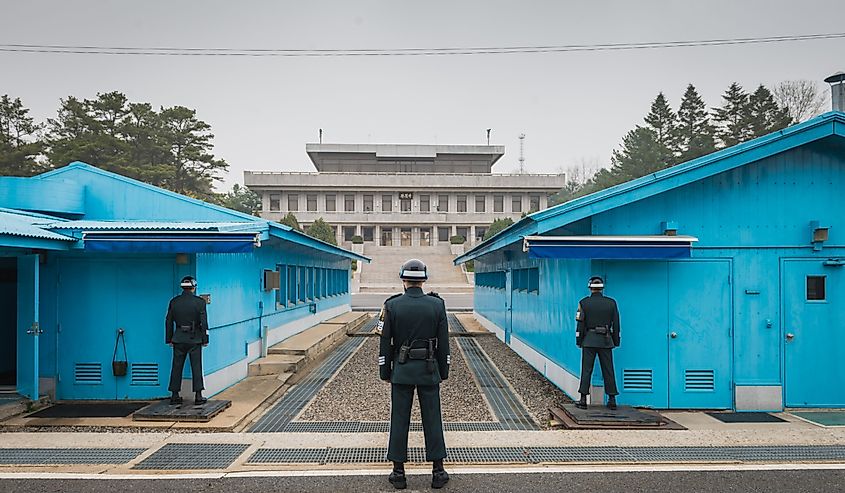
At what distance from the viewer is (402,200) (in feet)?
225

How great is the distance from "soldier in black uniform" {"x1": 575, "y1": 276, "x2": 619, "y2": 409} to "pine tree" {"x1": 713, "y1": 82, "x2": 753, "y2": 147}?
48.6m

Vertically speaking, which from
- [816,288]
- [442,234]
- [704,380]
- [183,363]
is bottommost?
[704,380]

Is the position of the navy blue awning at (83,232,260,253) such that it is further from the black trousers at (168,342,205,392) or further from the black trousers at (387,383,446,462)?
the black trousers at (387,383,446,462)

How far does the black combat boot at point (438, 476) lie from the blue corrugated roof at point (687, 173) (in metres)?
4.26

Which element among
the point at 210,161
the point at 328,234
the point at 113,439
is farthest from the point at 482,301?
the point at 210,161

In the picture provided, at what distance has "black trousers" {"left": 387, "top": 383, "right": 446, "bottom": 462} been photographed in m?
5.61

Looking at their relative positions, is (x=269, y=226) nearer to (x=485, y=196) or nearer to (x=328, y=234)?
(x=328, y=234)

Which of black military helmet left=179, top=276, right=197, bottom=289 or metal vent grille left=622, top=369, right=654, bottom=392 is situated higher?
black military helmet left=179, top=276, right=197, bottom=289

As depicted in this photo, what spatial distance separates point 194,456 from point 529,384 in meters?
6.51

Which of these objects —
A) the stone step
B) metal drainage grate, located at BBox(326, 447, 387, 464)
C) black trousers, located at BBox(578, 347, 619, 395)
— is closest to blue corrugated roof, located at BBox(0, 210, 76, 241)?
the stone step

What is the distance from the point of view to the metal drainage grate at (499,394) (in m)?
8.43

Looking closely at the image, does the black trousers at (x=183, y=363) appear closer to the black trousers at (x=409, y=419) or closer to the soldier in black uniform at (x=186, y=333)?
the soldier in black uniform at (x=186, y=333)

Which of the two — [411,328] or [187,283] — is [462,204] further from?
[411,328]

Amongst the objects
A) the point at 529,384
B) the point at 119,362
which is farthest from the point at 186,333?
the point at 529,384
